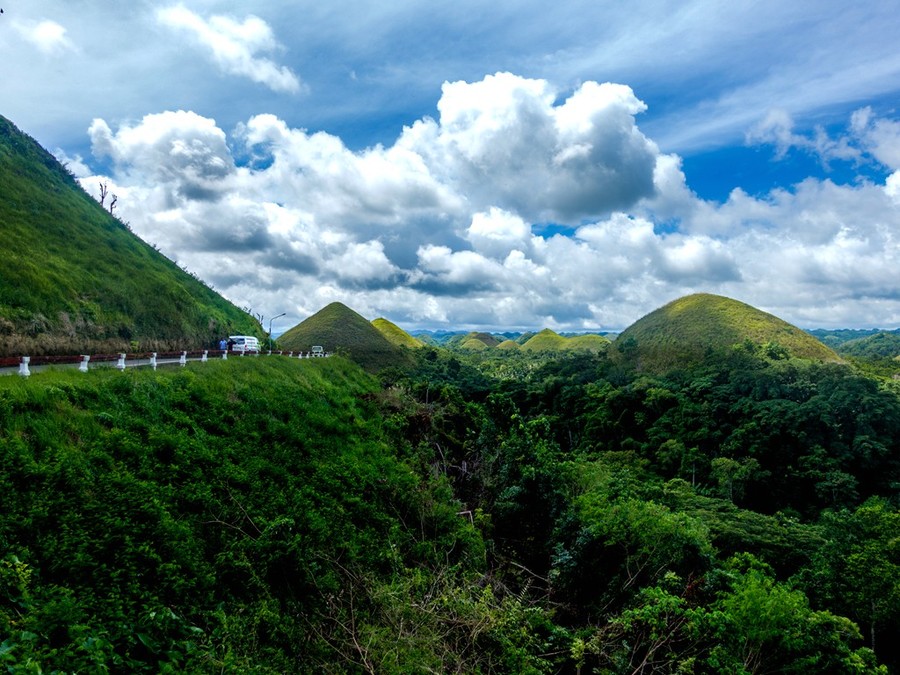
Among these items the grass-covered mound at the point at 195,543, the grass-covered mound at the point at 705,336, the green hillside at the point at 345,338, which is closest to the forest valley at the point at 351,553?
the grass-covered mound at the point at 195,543

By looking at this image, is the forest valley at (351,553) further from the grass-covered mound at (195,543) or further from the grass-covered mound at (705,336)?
the grass-covered mound at (705,336)

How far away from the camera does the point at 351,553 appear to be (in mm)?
10398

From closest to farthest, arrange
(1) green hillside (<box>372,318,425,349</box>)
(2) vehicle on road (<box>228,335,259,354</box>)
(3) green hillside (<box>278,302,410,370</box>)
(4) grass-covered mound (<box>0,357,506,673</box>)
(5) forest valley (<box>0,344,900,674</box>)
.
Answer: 1. (4) grass-covered mound (<box>0,357,506,673</box>)
2. (5) forest valley (<box>0,344,900,674</box>)
3. (2) vehicle on road (<box>228,335,259,354</box>)
4. (3) green hillside (<box>278,302,410,370</box>)
5. (1) green hillside (<box>372,318,425,349</box>)

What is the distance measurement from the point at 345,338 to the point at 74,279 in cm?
8254

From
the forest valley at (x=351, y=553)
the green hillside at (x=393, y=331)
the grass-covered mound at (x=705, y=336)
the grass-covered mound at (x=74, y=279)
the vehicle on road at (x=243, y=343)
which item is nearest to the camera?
the forest valley at (x=351, y=553)

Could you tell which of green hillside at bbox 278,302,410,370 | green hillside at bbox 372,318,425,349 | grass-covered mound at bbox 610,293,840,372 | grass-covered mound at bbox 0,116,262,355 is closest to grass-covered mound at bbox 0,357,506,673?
grass-covered mound at bbox 0,116,262,355

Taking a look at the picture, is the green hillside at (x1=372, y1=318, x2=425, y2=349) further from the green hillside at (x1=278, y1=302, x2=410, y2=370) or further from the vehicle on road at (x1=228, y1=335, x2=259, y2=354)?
the vehicle on road at (x1=228, y1=335, x2=259, y2=354)

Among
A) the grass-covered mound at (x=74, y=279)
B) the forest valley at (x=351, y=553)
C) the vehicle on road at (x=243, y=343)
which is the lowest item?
the forest valley at (x=351, y=553)

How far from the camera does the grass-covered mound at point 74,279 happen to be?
73.2 feet

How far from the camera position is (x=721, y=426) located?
5228 cm

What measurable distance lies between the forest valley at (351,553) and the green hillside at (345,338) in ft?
242

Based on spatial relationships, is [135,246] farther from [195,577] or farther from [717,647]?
[717,647]

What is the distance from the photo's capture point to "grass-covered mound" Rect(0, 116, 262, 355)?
22.3 meters

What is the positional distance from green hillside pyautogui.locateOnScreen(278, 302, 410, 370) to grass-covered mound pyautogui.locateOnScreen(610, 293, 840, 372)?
5076 centimetres
